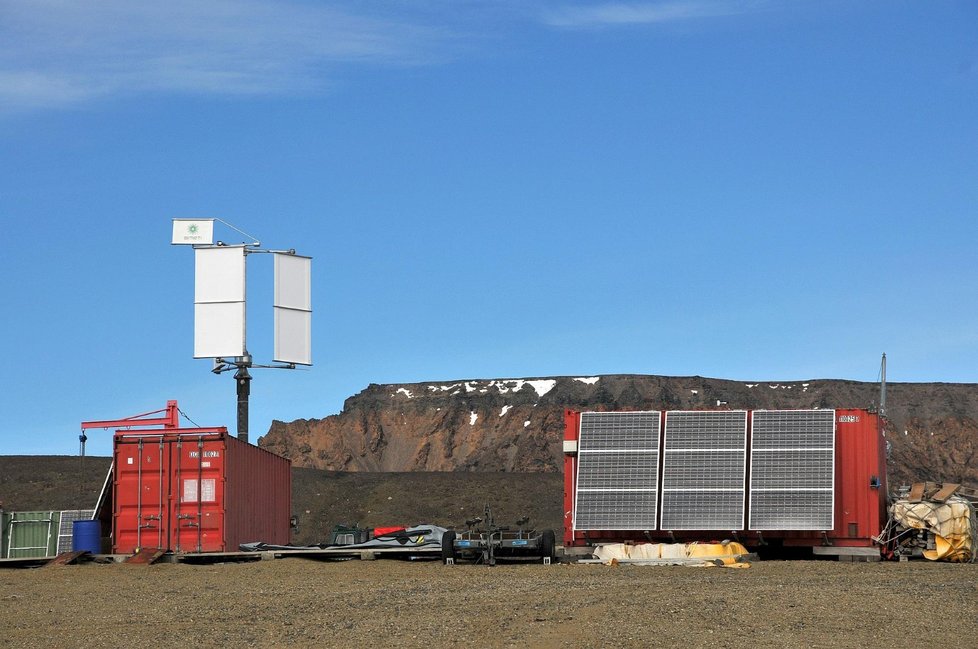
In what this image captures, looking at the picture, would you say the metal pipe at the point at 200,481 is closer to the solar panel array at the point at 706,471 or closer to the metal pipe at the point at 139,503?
the metal pipe at the point at 139,503

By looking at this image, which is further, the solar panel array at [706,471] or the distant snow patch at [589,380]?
the distant snow patch at [589,380]

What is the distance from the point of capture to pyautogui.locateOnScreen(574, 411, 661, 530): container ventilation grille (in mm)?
29891

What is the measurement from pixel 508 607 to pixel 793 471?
12.4 metres

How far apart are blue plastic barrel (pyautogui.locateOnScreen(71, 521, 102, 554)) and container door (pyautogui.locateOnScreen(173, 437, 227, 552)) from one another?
1878mm

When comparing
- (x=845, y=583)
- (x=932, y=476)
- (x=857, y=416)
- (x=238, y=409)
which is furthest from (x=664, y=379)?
(x=845, y=583)

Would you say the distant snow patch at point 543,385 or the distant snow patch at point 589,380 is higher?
the distant snow patch at point 589,380

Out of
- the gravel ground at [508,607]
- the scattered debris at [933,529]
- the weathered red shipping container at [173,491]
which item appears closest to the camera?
the gravel ground at [508,607]

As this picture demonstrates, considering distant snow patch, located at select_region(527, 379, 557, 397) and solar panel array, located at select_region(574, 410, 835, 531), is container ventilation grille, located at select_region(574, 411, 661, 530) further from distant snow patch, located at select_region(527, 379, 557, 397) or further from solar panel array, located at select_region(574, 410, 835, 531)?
distant snow patch, located at select_region(527, 379, 557, 397)

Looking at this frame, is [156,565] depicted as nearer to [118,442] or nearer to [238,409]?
[118,442]

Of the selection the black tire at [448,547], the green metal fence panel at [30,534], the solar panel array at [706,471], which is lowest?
the green metal fence panel at [30,534]

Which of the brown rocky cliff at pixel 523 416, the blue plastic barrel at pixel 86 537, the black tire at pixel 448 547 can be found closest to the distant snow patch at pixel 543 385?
the brown rocky cliff at pixel 523 416

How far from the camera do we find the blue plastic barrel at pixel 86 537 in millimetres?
31828

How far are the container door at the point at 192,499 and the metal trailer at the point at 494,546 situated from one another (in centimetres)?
594

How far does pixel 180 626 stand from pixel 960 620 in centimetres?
980
